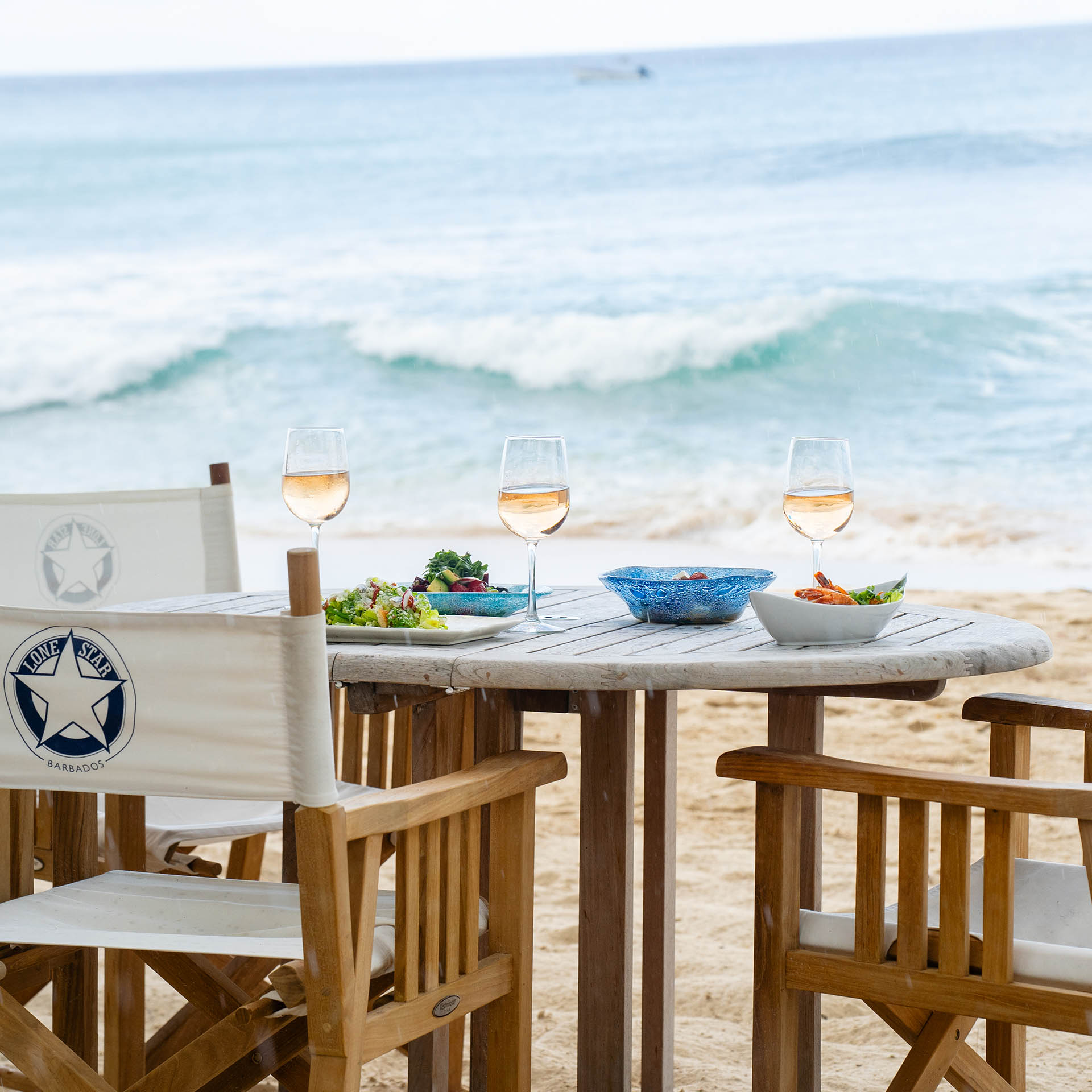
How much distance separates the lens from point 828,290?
14859 millimetres

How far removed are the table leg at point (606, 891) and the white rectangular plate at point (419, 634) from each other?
150mm

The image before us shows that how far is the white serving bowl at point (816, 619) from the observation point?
1615mm

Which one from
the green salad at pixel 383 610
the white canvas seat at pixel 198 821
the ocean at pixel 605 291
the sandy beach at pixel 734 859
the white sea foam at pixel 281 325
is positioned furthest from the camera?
the white sea foam at pixel 281 325

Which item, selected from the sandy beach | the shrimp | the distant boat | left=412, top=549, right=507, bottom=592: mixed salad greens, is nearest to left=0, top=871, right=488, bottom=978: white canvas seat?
left=412, top=549, right=507, bottom=592: mixed salad greens

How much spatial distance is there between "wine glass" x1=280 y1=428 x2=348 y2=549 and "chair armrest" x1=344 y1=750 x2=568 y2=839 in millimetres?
532

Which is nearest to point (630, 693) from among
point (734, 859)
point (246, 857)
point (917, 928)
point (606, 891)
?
point (606, 891)

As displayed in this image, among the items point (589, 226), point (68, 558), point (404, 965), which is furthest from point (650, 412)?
point (404, 965)

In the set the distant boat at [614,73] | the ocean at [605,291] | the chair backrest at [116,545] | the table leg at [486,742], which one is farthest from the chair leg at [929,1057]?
the distant boat at [614,73]

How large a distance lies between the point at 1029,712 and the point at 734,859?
1992 millimetres

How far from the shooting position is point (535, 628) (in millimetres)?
1798

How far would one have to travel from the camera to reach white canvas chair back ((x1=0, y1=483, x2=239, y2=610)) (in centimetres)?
265

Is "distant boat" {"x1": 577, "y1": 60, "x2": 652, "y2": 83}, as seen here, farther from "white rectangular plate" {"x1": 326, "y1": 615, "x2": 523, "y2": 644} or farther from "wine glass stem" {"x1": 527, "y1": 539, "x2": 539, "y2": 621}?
"white rectangular plate" {"x1": 326, "y1": 615, "x2": 523, "y2": 644}

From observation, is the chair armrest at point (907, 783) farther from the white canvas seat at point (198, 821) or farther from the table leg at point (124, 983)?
the table leg at point (124, 983)

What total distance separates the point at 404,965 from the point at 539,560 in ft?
25.7
